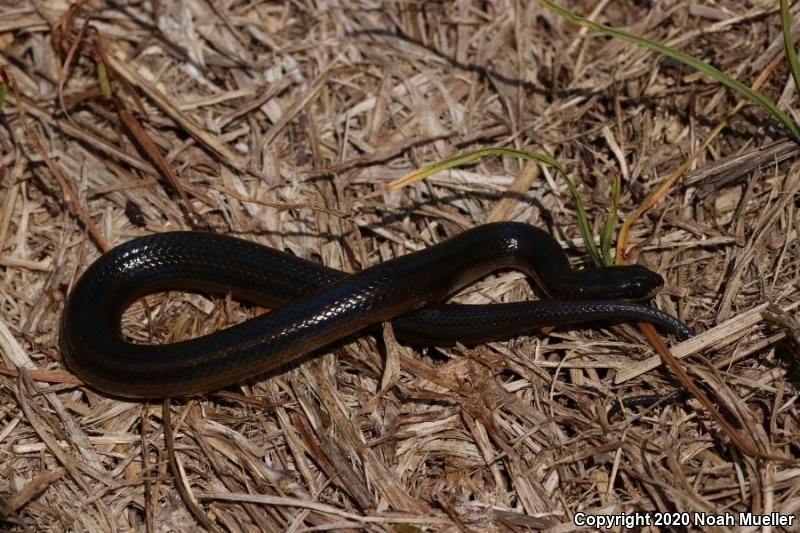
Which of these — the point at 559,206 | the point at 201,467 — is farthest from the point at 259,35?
the point at 201,467

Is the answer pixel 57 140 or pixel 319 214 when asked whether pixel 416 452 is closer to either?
pixel 319 214

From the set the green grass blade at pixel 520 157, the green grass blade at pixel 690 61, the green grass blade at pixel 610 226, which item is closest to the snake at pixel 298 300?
the green grass blade at pixel 610 226

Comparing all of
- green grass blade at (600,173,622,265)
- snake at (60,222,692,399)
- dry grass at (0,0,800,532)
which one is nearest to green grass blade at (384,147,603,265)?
green grass blade at (600,173,622,265)

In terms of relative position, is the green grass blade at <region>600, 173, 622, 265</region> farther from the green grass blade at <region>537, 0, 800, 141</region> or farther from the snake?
the green grass blade at <region>537, 0, 800, 141</region>

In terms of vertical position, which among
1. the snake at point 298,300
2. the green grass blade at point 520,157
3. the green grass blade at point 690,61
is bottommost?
the snake at point 298,300

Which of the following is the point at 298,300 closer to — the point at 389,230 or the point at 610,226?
the point at 389,230

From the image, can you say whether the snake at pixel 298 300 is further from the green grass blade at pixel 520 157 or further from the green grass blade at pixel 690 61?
the green grass blade at pixel 690 61

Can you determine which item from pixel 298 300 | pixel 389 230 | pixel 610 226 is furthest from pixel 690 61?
pixel 298 300
